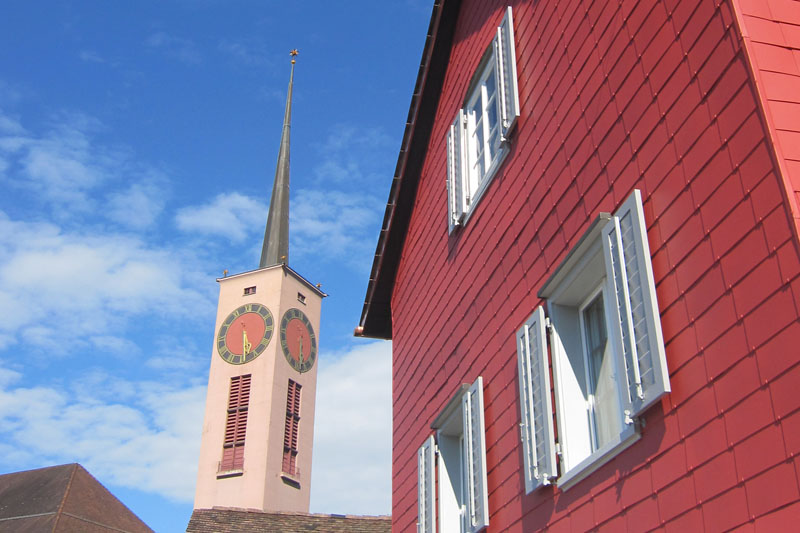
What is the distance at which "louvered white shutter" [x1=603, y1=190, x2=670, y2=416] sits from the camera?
15.7 ft

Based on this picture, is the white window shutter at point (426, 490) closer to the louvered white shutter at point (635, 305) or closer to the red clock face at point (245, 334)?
the louvered white shutter at point (635, 305)

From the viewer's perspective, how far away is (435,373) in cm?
910

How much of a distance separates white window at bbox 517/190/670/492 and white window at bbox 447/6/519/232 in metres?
2.03

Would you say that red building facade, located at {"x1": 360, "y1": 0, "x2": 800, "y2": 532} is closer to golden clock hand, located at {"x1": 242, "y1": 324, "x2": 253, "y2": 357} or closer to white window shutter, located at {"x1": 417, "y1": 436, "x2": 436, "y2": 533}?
white window shutter, located at {"x1": 417, "y1": 436, "x2": 436, "y2": 533}

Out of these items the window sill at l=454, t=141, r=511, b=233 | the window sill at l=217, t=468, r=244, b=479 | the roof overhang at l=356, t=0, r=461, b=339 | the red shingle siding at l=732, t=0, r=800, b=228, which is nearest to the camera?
the red shingle siding at l=732, t=0, r=800, b=228

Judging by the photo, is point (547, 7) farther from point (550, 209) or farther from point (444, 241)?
point (444, 241)

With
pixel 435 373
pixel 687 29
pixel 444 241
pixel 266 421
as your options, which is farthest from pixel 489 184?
pixel 266 421

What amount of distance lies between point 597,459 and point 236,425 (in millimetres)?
38588

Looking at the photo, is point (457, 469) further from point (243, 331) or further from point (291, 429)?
point (243, 331)

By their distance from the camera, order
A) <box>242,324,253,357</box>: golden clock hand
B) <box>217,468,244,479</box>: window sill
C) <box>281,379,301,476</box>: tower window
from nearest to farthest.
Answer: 1. <box>217,468,244,479</box>: window sill
2. <box>281,379,301,476</box>: tower window
3. <box>242,324,253,357</box>: golden clock hand

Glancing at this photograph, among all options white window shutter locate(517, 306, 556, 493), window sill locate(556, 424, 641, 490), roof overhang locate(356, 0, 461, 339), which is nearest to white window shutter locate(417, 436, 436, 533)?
white window shutter locate(517, 306, 556, 493)

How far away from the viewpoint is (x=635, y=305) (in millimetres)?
5066

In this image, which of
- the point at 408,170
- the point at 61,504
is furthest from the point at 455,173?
the point at 61,504

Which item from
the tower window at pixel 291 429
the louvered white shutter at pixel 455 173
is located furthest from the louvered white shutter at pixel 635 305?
the tower window at pixel 291 429
